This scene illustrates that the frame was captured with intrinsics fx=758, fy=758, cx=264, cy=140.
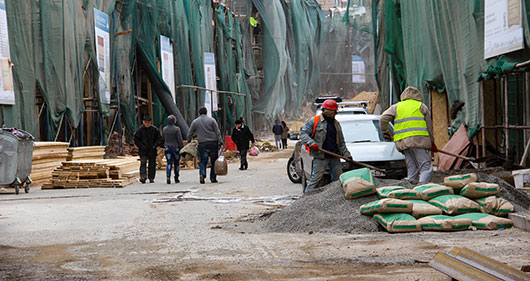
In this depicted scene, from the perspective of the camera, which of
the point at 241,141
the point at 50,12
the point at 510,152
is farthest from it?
the point at 241,141

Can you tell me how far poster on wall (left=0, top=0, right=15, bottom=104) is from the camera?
16812 mm

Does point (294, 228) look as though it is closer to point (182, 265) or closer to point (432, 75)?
point (182, 265)

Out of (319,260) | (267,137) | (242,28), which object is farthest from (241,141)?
(267,137)

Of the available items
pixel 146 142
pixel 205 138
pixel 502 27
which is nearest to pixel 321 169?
pixel 502 27

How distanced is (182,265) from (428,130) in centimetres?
599

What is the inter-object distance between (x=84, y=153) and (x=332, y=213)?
11535 millimetres

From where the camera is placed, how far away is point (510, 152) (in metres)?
13.0

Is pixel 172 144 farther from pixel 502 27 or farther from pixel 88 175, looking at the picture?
pixel 502 27

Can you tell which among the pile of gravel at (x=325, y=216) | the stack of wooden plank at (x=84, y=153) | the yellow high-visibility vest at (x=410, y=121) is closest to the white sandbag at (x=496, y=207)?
the pile of gravel at (x=325, y=216)

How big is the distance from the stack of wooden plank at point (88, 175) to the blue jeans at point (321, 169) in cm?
667

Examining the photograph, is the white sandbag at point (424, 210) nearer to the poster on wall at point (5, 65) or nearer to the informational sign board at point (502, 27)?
the informational sign board at point (502, 27)

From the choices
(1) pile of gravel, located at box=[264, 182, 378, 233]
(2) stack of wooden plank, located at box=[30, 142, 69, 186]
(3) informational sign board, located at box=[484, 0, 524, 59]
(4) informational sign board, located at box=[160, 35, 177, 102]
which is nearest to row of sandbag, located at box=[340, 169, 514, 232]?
(1) pile of gravel, located at box=[264, 182, 378, 233]

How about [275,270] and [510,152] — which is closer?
[275,270]

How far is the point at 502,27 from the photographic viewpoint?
12.8 meters
